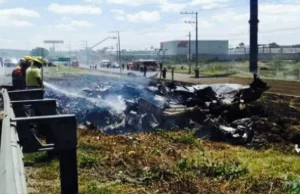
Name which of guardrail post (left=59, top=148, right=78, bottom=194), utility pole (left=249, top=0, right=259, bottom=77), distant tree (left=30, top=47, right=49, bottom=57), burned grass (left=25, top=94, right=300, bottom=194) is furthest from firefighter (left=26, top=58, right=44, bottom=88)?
utility pole (left=249, top=0, right=259, bottom=77)

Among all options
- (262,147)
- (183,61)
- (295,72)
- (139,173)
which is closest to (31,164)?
(139,173)

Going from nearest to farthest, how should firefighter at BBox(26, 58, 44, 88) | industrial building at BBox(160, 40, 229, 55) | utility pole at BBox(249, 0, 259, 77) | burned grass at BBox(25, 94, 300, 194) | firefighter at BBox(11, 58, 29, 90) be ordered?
burned grass at BBox(25, 94, 300, 194)
firefighter at BBox(26, 58, 44, 88)
firefighter at BBox(11, 58, 29, 90)
utility pole at BBox(249, 0, 259, 77)
industrial building at BBox(160, 40, 229, 55)

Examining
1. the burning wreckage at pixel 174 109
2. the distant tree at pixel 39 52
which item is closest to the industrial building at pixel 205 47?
the distant tree at pixel 39 52

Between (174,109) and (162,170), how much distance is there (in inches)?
302

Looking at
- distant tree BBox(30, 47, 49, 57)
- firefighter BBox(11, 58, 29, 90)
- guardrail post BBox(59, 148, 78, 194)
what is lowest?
guardrail post BBox(59, 148, 78, 194)

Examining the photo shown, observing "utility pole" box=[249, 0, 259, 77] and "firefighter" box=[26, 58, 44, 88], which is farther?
"utility pole" box=[249, 0, 259, 77]

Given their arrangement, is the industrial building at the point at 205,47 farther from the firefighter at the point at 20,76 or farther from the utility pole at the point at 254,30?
the firefighter at the point at 20,76

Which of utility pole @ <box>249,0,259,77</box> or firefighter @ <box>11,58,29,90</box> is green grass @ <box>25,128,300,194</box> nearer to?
firefighter @ <box>11,58,29,90</box>

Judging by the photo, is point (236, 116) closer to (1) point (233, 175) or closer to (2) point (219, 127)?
(2) point (219, 127)

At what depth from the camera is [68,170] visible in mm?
4602

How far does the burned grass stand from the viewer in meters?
5.07

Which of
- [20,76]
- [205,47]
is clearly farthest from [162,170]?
[205,47]

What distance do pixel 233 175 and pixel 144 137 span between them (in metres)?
3.50

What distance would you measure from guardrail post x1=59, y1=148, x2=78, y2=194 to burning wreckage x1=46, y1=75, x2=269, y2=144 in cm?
666
